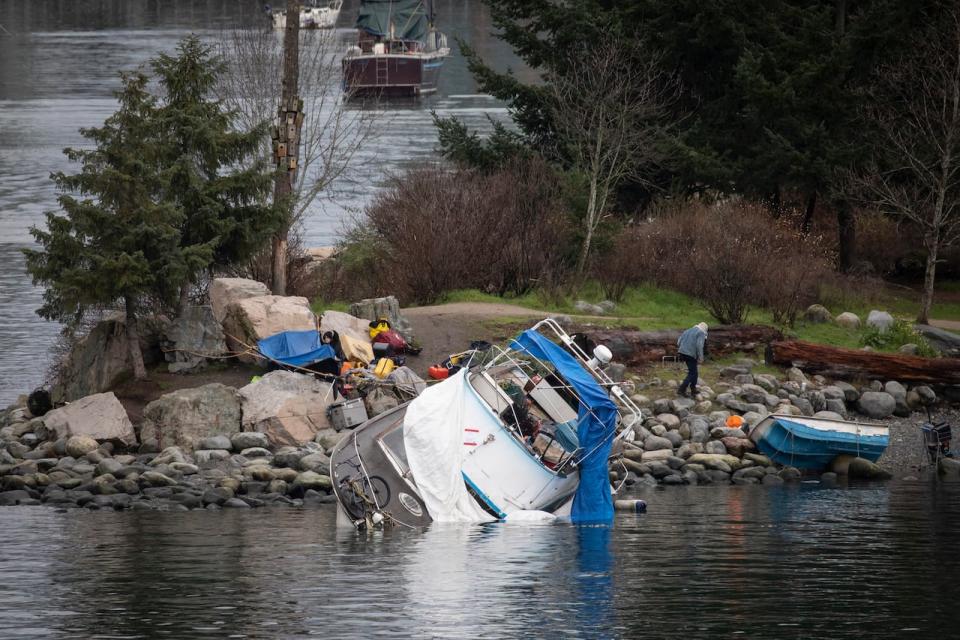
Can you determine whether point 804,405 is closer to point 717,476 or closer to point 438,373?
point 717,476

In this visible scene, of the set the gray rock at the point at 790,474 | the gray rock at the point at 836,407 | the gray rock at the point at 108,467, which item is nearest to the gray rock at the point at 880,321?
the gray rock at the point at 836,407

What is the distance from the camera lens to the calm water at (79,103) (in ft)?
177

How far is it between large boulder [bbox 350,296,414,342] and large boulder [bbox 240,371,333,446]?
3.70 m

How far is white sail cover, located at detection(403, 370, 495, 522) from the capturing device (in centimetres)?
2489

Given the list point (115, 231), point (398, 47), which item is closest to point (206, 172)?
point (115, 231)

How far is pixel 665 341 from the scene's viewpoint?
119ft

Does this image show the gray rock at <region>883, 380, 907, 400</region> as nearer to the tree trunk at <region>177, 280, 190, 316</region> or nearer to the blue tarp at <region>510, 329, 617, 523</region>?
the blue tarp at <region>510, 329, 617, 523</region>

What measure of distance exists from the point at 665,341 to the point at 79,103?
79272mm

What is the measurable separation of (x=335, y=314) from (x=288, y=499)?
24.5 ft

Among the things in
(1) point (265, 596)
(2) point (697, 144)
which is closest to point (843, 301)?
(2) point (697, 144)

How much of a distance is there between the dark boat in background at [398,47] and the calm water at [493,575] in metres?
94.4

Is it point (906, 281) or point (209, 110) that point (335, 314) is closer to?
point (209, 110)

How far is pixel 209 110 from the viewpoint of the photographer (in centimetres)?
3406

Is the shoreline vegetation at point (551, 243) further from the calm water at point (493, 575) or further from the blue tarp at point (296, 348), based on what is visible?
the calm water at point (493, 575)
